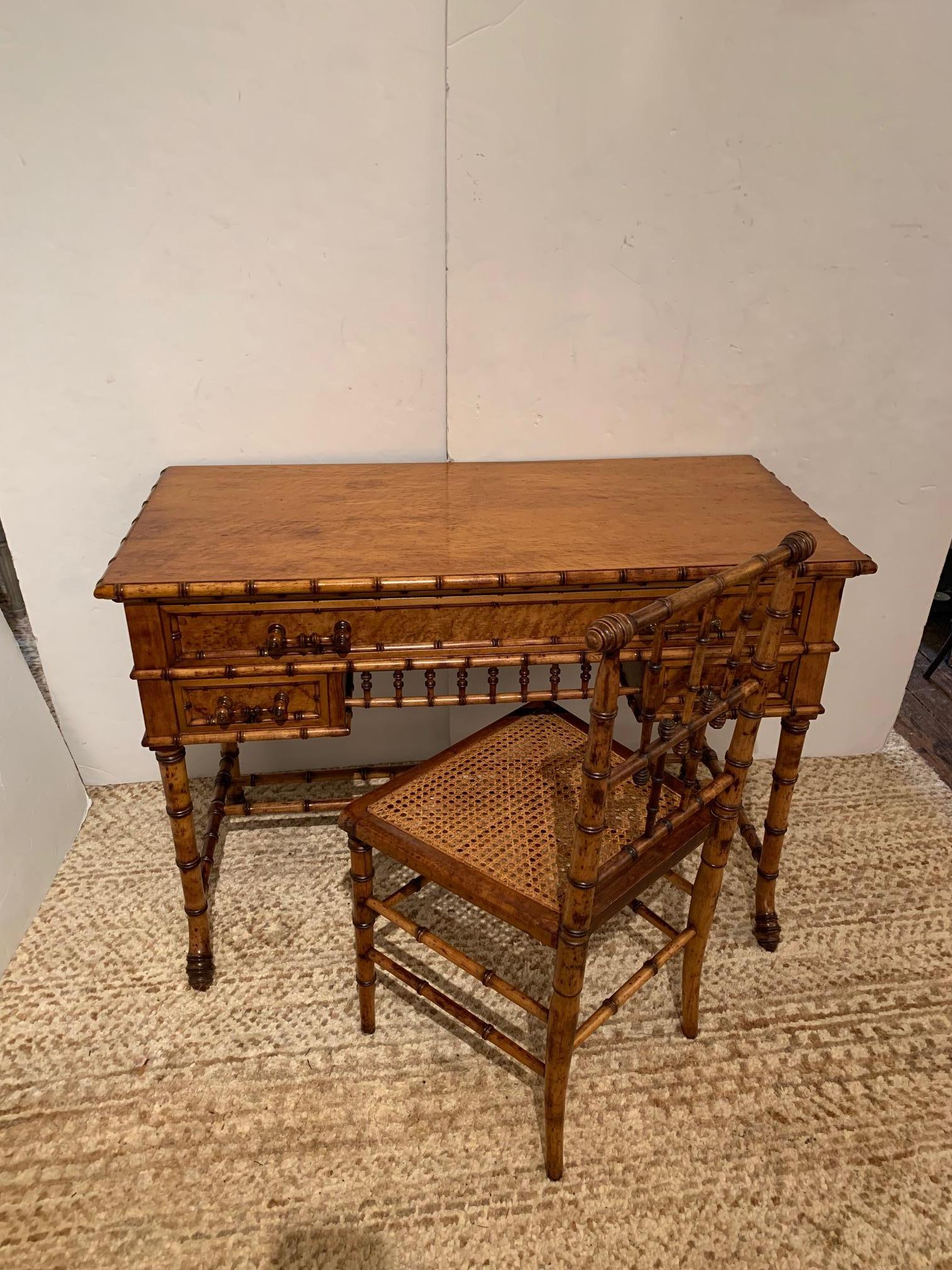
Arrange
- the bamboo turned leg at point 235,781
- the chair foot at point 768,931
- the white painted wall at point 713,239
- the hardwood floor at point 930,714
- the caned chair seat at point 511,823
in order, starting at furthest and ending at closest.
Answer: the hardwood floor at point 930,714 < the bamboo turned leg at point 235,781 < the chair foot at point 768,931 < the white painted wall at point 713,239 < the caned chair seat at point 511,823

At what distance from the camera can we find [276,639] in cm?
153

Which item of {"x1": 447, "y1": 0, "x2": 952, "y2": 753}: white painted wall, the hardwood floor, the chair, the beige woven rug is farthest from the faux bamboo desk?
the hardwood floor

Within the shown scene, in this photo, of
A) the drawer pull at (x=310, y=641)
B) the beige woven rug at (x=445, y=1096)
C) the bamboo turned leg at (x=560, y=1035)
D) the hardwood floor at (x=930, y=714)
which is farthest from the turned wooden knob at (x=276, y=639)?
the hardwood floor at (x=930, y=714)

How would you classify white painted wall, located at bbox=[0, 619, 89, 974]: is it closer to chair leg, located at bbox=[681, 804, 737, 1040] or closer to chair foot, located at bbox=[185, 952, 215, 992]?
chair foot, located at bbox=[185, 952, 215, 992]

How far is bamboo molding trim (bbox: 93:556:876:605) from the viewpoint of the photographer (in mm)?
1455

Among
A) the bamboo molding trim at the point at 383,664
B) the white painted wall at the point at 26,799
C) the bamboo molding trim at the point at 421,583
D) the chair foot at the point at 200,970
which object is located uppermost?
the bamboo molding trim at the point at 421,583

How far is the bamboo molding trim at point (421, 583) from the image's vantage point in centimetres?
146

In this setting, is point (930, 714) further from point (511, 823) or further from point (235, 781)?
point (235, 781)

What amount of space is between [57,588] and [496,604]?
123cm

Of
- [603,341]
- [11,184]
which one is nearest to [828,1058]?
[603,341]

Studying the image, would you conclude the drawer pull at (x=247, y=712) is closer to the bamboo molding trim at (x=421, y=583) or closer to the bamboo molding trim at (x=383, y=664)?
the bamboo molding trim at (x=383, y=664)

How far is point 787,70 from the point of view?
1798 mm

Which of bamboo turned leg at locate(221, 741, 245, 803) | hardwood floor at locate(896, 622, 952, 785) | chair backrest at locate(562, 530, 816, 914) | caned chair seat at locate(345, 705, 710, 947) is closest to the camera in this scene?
chair backrest at locate(562, 530, 816, 914)

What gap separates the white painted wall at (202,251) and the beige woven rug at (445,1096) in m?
0.88
